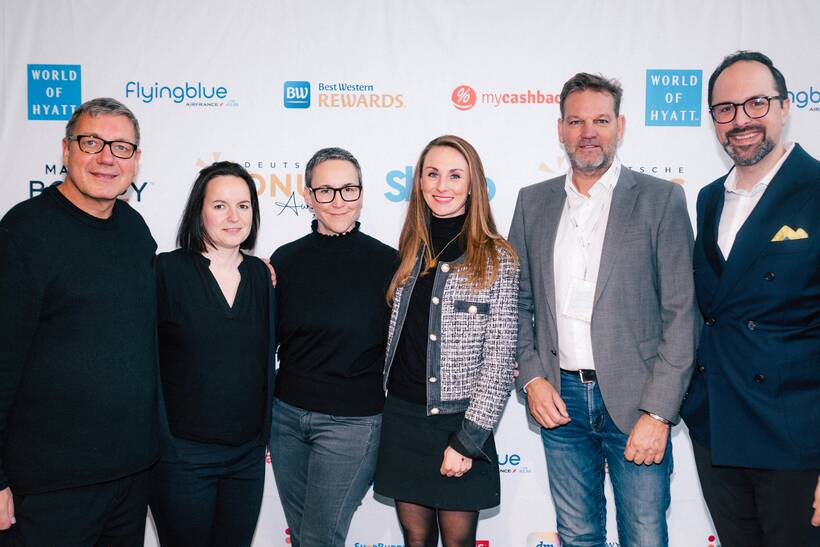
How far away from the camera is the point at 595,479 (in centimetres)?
212

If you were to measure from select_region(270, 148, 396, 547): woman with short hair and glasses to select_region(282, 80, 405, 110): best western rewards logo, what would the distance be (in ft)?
3.11

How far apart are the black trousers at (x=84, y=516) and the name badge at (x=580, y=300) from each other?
5.11ft

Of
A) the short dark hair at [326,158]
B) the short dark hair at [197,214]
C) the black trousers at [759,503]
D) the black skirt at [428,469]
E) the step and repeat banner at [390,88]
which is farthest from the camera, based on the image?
the step and repeat banner at [390,88]

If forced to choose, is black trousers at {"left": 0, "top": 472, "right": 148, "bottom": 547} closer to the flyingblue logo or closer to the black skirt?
the black skirt

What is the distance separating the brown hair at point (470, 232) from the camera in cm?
194

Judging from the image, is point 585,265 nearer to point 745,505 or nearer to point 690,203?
point 745,505

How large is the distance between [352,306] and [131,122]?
95 cm

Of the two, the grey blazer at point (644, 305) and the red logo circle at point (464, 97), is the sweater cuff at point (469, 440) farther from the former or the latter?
the red logo circle at point (464, 97)

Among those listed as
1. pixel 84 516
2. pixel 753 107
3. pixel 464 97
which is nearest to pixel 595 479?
pixel 753 107

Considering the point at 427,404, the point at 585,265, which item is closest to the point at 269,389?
the point at 427,404

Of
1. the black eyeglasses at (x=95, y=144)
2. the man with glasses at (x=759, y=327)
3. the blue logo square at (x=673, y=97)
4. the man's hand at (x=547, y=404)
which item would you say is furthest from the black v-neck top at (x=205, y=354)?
the blue logo square at (x=673, y=97)

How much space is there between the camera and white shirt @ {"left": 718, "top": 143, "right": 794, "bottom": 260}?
6.06 feet

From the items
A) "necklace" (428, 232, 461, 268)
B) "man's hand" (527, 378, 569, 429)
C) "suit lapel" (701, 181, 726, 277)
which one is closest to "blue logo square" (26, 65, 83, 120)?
"necklace" (428, 232, 461, 268)

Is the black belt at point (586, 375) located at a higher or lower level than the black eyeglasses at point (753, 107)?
lower
